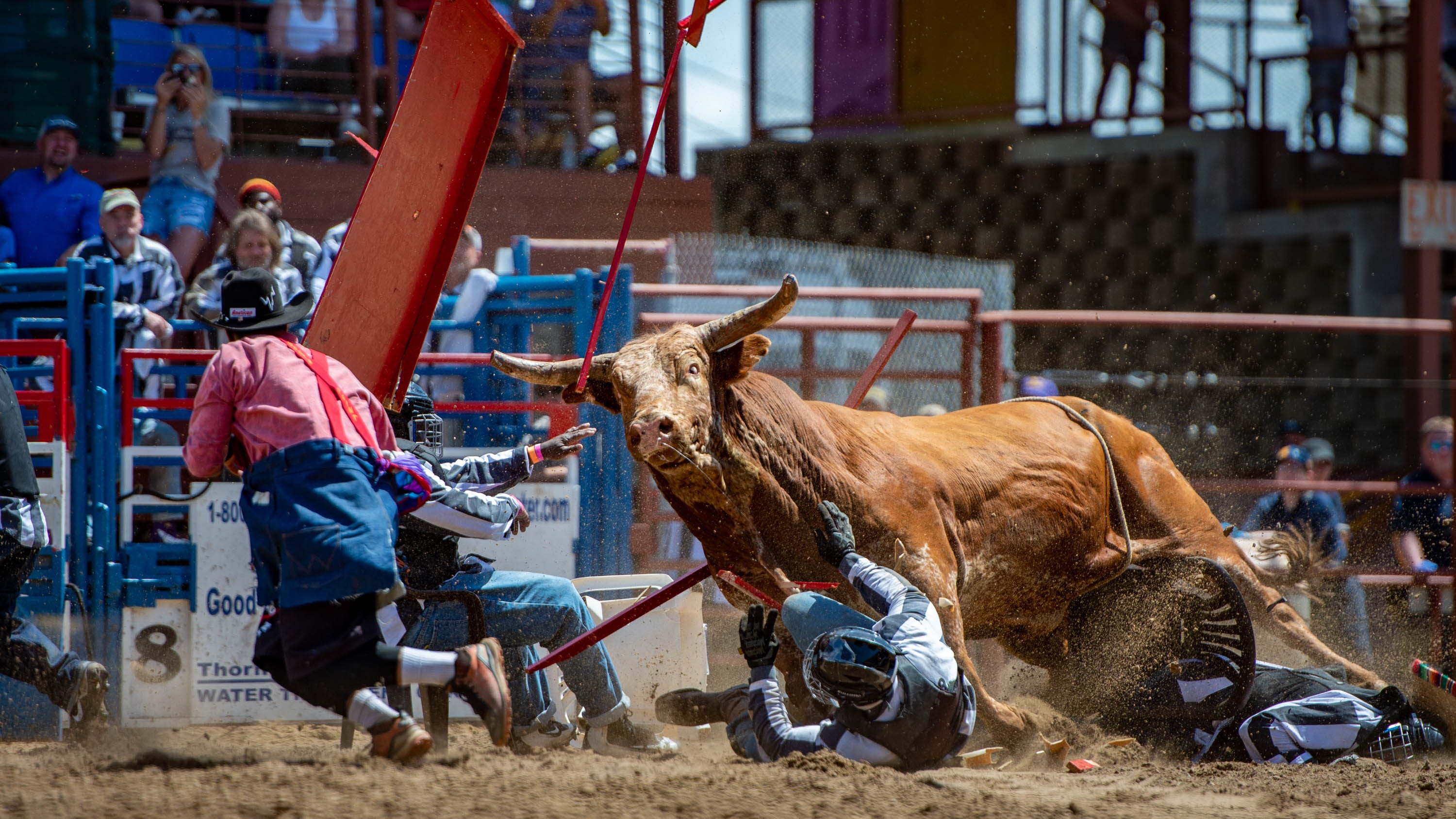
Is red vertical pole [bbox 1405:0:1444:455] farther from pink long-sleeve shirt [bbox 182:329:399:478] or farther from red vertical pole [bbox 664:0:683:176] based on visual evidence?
pink long-sleeve shirt [bbox 182:329:399:478]

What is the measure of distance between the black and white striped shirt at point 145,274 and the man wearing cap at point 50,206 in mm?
827

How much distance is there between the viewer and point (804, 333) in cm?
659

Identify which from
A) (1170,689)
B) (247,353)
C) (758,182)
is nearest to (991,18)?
(758,182)

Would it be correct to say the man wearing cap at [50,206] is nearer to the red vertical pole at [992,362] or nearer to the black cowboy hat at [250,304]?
the black cowboy hat at [250,304]

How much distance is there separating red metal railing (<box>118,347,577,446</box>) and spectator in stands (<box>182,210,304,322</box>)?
1.65 feet

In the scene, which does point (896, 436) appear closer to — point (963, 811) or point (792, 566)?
point (792, 566)

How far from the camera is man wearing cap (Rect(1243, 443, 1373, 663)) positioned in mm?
6660

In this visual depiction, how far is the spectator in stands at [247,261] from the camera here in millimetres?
6383

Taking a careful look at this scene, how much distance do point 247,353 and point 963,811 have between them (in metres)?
2.36

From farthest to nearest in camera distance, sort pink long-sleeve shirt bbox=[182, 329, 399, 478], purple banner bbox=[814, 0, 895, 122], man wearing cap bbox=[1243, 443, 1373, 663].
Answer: purple banner bbox=[814, 0, 895, 122], man wearing cap bbox=[1243, 443, 1373, 663], pink long-sleeve shirt bbox=[182, 329, 399, 478]

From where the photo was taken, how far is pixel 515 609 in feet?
15.2

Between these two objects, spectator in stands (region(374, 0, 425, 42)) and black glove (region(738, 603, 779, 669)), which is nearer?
black glove (region(738, 603, 779, 669))

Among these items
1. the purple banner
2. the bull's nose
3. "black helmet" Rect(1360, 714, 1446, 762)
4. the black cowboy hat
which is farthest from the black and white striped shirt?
the purple banner

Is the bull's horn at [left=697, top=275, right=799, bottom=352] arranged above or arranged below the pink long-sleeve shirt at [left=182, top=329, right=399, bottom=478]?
above
